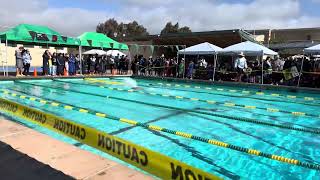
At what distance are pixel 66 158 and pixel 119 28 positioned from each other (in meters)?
76.8

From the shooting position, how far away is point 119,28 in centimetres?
7919

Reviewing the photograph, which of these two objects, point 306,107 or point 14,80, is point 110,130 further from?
point 14,80

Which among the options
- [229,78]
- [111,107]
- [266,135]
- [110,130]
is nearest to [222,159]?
[266,135]

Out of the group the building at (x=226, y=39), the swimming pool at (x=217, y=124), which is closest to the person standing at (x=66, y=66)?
the building at (x=226, y=39)

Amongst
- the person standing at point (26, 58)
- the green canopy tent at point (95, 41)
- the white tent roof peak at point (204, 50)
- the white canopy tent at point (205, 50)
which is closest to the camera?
the person standing at point (26, 58)

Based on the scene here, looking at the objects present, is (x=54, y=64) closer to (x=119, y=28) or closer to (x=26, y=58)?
(x=26, y=58)

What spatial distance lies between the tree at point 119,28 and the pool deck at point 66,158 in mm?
72999

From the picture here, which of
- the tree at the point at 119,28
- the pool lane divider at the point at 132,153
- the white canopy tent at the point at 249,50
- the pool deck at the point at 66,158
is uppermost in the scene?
the tree at the point at 119,28

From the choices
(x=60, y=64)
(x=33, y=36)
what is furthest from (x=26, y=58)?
(x=60, y=64)

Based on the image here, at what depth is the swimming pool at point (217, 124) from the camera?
6.19 metres

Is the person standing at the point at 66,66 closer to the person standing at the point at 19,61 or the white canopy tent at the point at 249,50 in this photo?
the person standing at the point at 19,61

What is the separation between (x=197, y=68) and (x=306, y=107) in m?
10.2

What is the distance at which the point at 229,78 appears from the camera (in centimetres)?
2002

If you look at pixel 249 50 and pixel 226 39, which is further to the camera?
pixel 226 39
